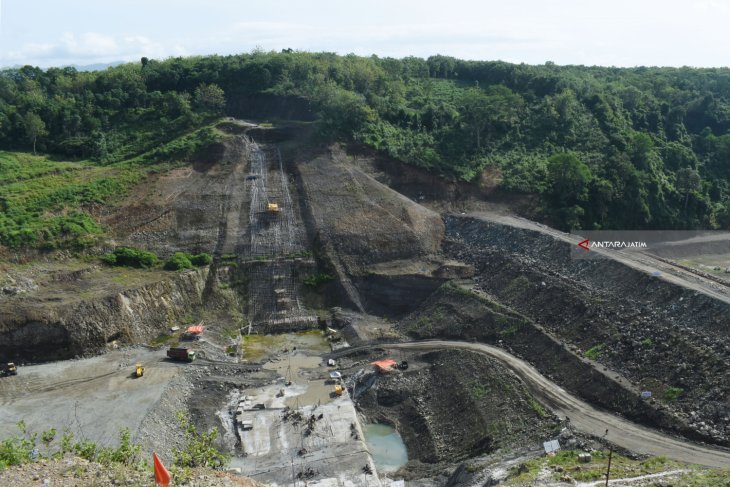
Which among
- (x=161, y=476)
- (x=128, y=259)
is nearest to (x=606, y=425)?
(x=161, y=476)

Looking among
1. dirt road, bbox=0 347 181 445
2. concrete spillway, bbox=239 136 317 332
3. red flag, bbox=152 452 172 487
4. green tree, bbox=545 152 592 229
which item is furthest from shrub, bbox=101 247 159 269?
green tree, bbox=545 152 592 229

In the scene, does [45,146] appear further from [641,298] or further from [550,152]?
[641,298]

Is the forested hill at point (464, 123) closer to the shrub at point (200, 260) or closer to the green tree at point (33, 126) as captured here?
the green tree at point (33, 126)

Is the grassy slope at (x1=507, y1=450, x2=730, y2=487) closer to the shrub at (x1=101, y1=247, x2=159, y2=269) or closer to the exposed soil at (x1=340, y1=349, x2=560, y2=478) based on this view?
the exposed soil at (x1=340, y1=349, x2=560, y2=478)

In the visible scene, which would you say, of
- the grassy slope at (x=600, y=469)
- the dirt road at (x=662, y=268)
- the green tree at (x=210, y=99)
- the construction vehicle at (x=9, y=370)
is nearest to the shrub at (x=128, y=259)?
the construction vehicle at (x=9, y=370)

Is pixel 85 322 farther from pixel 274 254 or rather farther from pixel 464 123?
pixel 464 123

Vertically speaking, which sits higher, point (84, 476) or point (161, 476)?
point (161, 476)
